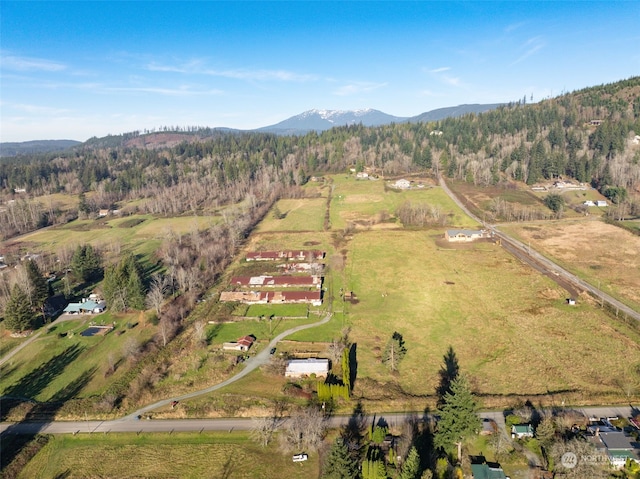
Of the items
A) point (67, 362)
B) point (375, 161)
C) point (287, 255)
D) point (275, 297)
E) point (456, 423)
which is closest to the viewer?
point (456, 423)

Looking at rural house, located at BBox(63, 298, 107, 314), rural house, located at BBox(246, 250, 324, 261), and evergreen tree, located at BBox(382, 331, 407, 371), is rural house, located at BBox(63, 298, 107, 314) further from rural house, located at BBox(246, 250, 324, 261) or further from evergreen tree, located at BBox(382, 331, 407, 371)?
evergreen tree, located at BBox(382, 331, 407, 371)

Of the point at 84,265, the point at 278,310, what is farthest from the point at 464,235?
the point at 84,265

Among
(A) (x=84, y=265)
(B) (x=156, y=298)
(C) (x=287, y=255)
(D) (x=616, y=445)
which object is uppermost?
(A) (x=84, y=265)

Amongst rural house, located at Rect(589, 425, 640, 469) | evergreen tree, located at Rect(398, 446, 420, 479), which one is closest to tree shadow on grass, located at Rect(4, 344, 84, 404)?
evergreen tree, located at Rect(398, 446, 420, 479)

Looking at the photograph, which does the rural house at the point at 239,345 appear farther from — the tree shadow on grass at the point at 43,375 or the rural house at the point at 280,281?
the tree shadow on grass at the point at 43,375

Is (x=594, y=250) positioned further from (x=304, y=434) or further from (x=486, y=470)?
(x=304, y=434)

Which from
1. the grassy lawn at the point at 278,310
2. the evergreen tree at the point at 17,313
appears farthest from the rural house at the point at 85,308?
the grassy lawn at the point at 278,310

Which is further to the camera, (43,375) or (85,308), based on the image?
(85,308)

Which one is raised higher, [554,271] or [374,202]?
[374,202]
